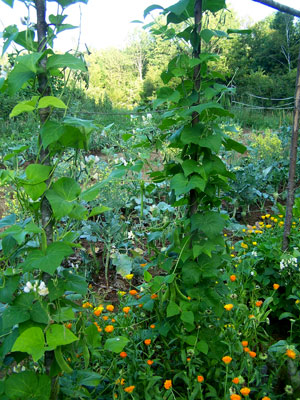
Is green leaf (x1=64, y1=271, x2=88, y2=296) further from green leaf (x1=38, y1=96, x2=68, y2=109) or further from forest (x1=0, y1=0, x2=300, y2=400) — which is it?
green leaf (x1=38, y1=96, x2=68, y2=109)

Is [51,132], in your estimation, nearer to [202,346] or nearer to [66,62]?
[66,62]

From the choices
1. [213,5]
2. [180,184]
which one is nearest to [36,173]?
[180,184]

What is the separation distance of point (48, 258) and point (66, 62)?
0.62 metres

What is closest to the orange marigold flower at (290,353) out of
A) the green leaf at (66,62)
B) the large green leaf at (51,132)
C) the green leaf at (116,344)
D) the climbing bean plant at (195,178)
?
the climbing bean plant at (195,178)

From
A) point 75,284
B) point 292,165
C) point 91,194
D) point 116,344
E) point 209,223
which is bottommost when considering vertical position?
point 116,344

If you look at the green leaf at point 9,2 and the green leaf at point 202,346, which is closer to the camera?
the green leaf at point 9,2

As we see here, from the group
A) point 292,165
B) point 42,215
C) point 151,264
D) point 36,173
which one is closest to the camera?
point 36,173

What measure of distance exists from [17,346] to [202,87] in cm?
128

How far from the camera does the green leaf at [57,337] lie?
1122 millimetres

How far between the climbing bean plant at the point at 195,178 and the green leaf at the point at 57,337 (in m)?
0.54

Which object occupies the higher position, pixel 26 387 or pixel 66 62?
pixel 66 62

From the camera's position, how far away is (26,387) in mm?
1184

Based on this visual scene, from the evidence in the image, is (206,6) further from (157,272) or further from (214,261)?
(157,272)

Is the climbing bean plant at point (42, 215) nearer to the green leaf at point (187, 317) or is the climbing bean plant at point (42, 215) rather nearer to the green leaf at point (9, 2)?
the green leaf at point (9, 2)
